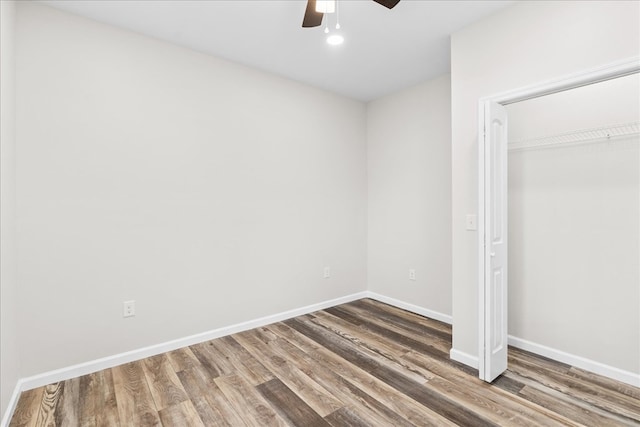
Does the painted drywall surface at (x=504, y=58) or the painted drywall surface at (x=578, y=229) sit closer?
the painted drywall surface at (x=504, y=58)

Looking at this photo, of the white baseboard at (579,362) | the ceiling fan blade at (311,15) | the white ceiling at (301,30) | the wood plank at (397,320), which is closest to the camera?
the ceiling fan blade at (311,15)

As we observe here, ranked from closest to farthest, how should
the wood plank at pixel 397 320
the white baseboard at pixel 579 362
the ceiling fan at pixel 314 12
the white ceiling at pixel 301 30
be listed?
the ceiling fan at pixel 314 12 → the white baseboard at pixel 579 362 → the white ceiling at pixel 301 30 → the wood plank at pixel 397 320

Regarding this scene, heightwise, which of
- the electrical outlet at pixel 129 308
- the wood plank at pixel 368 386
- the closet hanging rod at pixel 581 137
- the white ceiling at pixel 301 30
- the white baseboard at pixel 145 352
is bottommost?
the wood plank at pixel 368 386

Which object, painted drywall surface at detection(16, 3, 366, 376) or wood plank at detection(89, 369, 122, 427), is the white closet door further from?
wood plank at detection(89, 369, 122, 427)

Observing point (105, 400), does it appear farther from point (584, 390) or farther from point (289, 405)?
point (584, 390)

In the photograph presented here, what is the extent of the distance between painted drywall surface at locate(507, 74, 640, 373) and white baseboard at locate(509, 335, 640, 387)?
1.3 inches

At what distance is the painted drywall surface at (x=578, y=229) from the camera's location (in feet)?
Result: 6.89

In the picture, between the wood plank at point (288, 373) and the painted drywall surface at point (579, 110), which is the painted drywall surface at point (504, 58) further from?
the wood plank at point (288, 373)

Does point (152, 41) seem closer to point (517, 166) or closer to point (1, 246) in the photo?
point (1, 246)

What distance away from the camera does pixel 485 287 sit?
2.11 metres

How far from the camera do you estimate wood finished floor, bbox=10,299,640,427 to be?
1.81 m

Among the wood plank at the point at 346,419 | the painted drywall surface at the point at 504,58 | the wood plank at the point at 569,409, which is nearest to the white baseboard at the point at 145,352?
the wood plank at the point at 346,419

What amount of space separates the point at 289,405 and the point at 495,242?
5.69 ft

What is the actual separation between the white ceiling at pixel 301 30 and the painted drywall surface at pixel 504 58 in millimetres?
211
